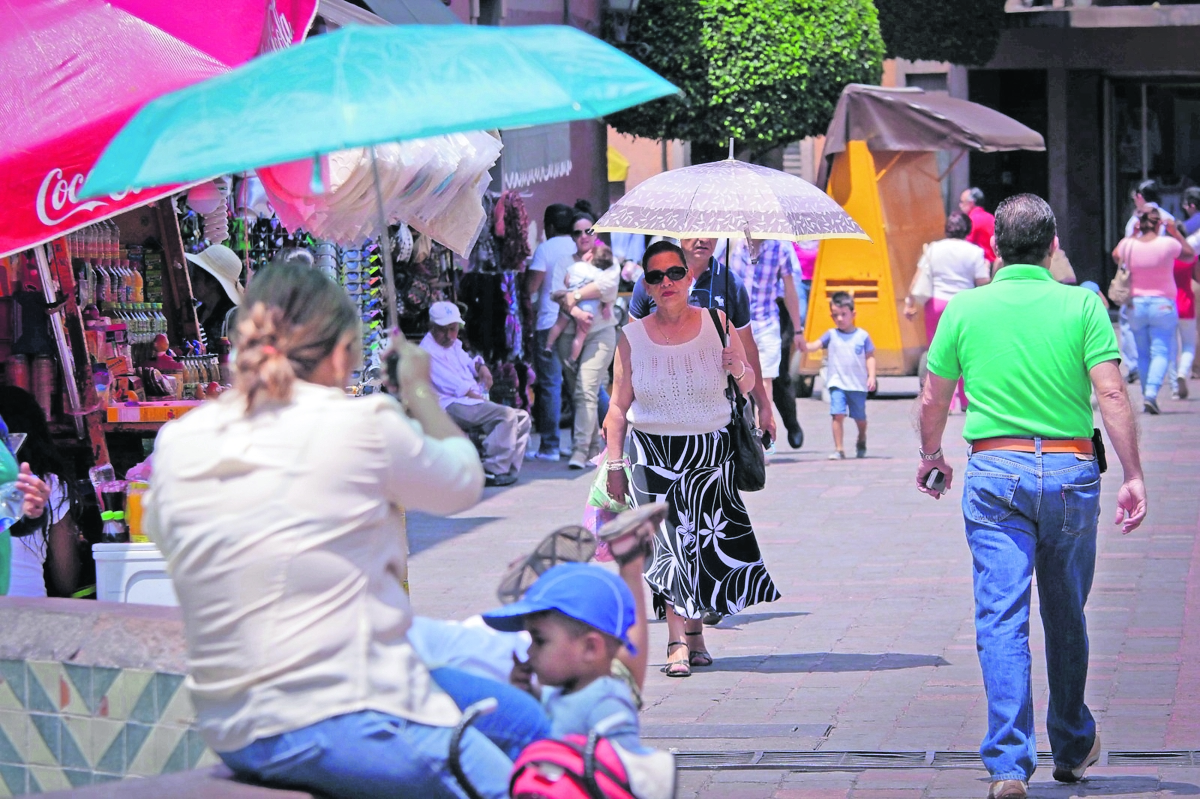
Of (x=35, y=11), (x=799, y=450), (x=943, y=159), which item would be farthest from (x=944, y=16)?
(x=35, y=11)

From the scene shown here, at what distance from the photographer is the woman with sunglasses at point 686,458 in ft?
23.0

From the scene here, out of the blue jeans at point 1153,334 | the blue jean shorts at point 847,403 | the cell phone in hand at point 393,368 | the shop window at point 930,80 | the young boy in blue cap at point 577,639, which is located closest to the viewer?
the young boy in blue cap at point 577,639

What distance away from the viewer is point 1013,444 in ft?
16.8

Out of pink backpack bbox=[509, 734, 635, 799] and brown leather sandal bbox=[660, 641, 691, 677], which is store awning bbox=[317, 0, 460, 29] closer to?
brown leather sandal bbox=[660, 641, 691, 677]

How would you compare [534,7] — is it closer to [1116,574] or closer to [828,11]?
[828,11]

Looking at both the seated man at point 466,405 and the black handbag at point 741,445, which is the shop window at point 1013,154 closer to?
the seated man at point 466,405

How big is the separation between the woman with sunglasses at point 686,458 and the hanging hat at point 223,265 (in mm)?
3059

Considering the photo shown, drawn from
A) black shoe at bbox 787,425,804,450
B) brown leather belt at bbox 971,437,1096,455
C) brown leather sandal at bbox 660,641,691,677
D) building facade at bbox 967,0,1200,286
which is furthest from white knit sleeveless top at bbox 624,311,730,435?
building facade at bbox 967,0,1200,286

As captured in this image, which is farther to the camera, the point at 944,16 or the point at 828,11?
the point at 944,16

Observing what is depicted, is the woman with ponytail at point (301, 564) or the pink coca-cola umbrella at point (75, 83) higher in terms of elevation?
the pink coca-cola umbrella at point (75, 83)

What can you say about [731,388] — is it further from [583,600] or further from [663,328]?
[583,600]

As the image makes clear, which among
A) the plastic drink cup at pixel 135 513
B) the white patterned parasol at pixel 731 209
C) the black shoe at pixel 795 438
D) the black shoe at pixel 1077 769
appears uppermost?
the white patterned parasol at pixel 731 209

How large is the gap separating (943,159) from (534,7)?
1114 cm

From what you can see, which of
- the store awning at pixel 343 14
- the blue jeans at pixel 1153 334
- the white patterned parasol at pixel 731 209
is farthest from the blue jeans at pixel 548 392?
the white patterned parasol at pixel 731 209
